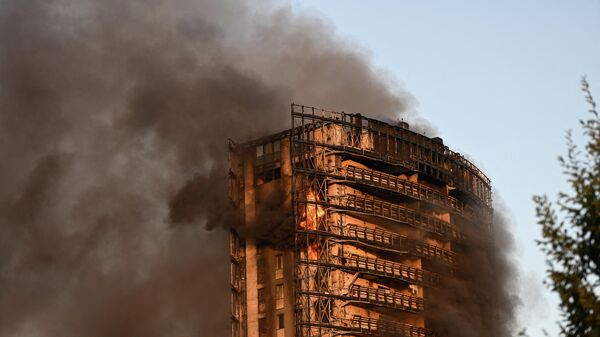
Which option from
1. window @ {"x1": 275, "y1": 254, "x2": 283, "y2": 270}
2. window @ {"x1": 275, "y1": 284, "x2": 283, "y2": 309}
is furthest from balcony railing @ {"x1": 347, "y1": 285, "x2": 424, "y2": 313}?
window @ {"x1": 275, "y1": 254, "x2": 283, "y2": 270}

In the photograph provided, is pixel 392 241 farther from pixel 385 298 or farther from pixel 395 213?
pixel 385 298

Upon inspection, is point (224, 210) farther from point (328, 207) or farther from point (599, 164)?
point (599, 164)

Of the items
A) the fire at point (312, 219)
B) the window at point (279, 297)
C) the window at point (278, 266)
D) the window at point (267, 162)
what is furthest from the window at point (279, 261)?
the window at point (267, 162)

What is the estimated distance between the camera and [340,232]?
132 meters

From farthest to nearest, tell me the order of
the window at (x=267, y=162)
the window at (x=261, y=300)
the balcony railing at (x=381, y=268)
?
the window at (x=267, y=162), the window at (x=261, y=300), the balcony railing at (x=381, y=268)

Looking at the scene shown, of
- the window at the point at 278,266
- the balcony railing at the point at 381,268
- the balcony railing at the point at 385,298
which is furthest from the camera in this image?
the window at the point at 278,266

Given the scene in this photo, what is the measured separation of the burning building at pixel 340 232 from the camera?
429ft

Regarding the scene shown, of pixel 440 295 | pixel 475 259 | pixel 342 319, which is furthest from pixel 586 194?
pixel 475 259

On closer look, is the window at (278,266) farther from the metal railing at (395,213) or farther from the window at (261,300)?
the metal railing at (395,213)

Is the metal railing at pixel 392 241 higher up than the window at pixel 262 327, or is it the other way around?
the metal railing at pixel 392 241

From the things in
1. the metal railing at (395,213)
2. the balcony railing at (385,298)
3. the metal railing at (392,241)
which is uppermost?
the metal railing at (395,213)

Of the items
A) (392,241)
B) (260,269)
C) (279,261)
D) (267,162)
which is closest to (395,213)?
(392,241)

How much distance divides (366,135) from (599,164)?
96.2 meters

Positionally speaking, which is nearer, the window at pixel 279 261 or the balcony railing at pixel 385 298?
the balcony railing at pixel 385 298
